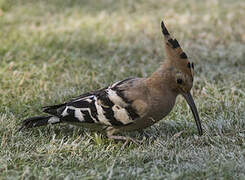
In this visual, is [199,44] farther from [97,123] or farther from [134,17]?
[97,123]

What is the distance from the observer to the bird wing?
10.9ft

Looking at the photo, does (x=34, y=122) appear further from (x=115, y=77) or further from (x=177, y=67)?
(x=115, y=77)

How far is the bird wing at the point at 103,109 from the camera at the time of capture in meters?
3.32

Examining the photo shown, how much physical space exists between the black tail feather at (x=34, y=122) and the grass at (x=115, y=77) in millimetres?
62

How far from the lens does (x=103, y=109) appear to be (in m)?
3.40

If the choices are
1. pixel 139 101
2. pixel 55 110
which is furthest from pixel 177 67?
pixel 55 110

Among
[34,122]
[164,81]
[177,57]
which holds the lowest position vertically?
[34,122]

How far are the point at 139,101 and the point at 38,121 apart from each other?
0.87 metres

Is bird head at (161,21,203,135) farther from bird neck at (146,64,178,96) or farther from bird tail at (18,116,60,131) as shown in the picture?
bird tail at (18,116,60,131)

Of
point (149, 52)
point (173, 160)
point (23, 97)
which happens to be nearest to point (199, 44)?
point (149, 52)

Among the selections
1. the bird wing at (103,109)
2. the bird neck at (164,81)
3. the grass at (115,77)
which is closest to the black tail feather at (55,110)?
the bird wing at (103,109)

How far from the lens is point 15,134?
345cm

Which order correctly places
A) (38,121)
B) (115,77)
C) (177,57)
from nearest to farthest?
(177,57), (38,121), (115,77)

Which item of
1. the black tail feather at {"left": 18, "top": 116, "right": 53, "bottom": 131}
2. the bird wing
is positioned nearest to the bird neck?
the bird wing
